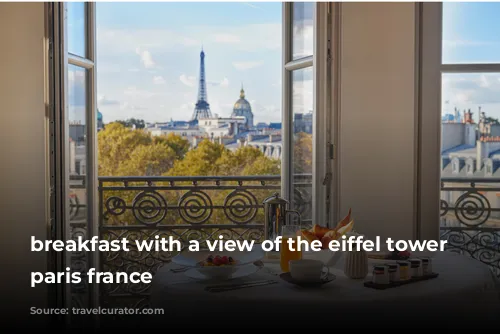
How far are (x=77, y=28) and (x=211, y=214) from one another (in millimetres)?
1745

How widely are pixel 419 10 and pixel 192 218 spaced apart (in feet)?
7.21

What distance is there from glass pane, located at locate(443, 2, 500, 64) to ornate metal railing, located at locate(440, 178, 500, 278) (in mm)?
586

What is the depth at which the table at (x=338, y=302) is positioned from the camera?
1402mm

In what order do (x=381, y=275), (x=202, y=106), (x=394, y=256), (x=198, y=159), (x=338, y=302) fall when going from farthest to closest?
(x=202, y=106)
(x=198, y=159)
(x=394, y=256)
(x=381, y=275)
(x=338, y=302)

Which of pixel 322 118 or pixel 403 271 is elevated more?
pixel 322 118

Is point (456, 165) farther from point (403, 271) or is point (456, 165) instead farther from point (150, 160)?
point (150, 160)

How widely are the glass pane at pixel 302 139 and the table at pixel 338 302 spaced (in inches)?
45.1

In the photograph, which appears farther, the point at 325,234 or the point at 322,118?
the point at 322,118

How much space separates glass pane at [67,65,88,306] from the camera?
2568 mm

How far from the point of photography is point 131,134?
8688mm

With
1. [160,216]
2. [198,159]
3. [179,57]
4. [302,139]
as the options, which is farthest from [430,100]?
[198,159]

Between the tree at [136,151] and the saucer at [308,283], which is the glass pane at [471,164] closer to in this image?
the saucer at [308,283]

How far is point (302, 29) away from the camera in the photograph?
2.76m

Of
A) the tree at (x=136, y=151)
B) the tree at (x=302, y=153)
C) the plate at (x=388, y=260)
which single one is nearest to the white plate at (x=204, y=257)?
the plate at (x=388, y=260)
